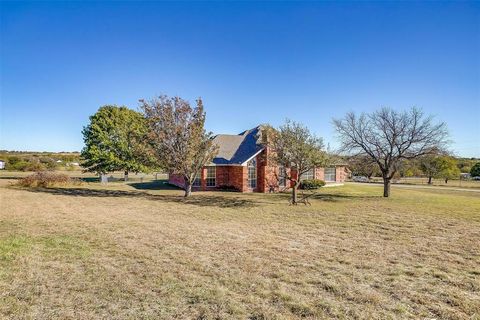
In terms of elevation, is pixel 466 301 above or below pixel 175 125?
below

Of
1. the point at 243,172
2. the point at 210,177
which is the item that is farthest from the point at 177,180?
the point at 243,172

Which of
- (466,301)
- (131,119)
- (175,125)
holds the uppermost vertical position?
(131,119)

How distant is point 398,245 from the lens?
10.1m

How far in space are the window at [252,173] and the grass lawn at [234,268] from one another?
1566 cm

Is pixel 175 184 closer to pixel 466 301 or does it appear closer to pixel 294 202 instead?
pixel 294 202

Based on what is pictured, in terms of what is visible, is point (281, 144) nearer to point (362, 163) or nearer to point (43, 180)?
point (362, 163)

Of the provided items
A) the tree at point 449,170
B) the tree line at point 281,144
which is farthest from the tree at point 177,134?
the tree at point 449,170

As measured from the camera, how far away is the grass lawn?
5.37 m

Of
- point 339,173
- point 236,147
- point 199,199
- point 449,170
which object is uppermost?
point 236,147

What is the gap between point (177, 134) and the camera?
76.1 ft

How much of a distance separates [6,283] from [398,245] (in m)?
11.0

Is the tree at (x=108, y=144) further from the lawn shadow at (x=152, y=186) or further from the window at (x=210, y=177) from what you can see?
the window at (x=210, y=177)

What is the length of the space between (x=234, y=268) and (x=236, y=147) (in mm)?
26514

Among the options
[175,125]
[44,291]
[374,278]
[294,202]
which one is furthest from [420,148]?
[44,291]
